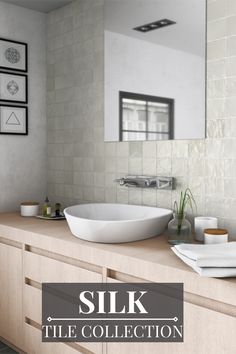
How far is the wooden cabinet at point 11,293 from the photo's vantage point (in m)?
2.41

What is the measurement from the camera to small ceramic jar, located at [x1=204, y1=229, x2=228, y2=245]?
Answer: 6.02 ft

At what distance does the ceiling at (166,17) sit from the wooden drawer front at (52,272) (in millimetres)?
1325

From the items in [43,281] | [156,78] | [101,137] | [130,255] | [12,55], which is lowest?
[43,281]

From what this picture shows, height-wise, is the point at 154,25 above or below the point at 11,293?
above

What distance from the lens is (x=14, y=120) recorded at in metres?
3.05

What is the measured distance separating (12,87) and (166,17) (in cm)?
131

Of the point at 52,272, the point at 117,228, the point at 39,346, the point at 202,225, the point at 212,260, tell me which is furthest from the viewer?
the point at 39,346

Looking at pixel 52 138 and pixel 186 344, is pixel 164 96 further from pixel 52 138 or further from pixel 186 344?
pixel 186 344

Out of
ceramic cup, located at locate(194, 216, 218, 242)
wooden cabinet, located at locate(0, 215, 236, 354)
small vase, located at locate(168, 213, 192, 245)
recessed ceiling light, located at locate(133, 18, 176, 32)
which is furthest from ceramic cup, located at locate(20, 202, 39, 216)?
recessed ceiling light, located at locate(133, 18, 176, 32)

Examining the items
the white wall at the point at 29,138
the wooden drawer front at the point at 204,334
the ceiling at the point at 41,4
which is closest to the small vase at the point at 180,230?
the wooden drawer front at the point at 204,334

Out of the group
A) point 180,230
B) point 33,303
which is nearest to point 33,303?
point 33,303

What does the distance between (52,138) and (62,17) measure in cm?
94

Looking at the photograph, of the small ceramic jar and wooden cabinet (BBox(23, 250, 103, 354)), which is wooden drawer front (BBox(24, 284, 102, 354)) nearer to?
wooden cabinet (BBox(23, 250, 103, 354))

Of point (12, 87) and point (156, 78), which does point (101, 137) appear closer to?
point (156, 78)
